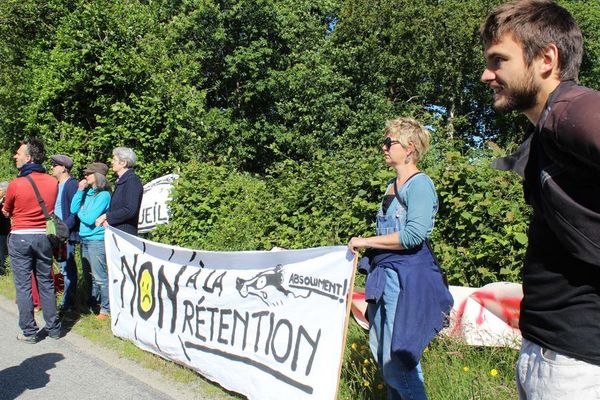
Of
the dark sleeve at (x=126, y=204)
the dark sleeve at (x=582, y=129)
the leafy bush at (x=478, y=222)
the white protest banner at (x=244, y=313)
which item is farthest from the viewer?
the dark sleeve at (x=126, y=204)

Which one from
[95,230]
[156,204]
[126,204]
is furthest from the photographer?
[156,204]

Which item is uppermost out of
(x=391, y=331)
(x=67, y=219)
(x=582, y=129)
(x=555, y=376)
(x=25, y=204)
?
(x=582, y=129)

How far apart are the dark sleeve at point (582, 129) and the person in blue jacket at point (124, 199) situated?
571 cm

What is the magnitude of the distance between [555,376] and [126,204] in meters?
5.66

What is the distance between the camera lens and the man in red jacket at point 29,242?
6.10 metres

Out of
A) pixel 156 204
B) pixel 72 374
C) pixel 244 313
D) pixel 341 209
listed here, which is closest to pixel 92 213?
pixel 156 204

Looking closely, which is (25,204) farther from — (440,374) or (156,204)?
(440,374)

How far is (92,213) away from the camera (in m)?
6.74

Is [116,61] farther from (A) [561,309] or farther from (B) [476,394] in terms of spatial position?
→ (A) [561,309]

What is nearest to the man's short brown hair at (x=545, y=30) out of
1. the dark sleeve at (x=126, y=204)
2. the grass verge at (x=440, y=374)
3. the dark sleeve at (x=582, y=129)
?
the dark sleeve at (x=582, y=129)

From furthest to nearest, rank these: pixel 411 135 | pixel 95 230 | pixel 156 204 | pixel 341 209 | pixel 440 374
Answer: pixel 156 204 < pixel 95 230 < pixel 341 209 < pixel 440 374 < pixel 411 135

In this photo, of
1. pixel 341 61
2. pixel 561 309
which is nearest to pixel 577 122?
pixel 561 309

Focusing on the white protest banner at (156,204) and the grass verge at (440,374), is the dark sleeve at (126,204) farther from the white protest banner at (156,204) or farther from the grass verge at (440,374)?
the grass verge at (440,374)

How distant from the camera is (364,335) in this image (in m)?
4.44
